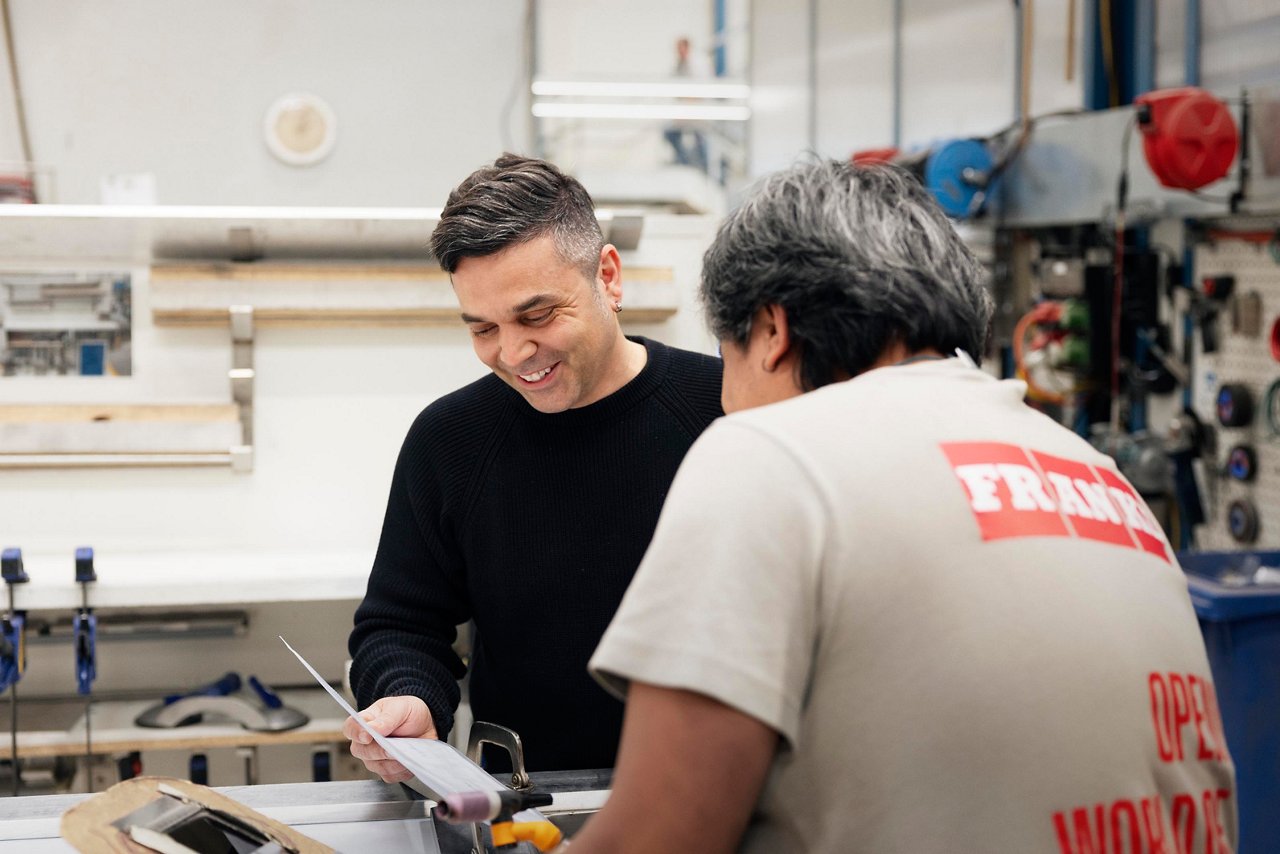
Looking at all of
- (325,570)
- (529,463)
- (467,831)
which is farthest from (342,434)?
(467,831)

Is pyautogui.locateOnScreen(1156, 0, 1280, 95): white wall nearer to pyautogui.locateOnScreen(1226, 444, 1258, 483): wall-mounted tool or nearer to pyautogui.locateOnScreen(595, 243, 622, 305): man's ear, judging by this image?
pyautogui.locateOnScreen(1226, 444, 1258, 483): wall-mounted tool

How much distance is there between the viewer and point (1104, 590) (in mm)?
806

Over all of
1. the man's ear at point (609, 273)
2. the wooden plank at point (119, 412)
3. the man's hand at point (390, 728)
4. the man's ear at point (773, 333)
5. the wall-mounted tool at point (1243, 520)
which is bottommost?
the wall-mounted tool at point (1243, 520)

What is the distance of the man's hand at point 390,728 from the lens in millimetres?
1283

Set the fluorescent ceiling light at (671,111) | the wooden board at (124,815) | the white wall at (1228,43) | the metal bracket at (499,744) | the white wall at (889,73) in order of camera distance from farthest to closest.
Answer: the white wall at (889,73)
the fluorescent ceiling light at (671,111)
the white wall at (1228,43)
the metal bracket at (499,744)
the wooden board at (124,815)

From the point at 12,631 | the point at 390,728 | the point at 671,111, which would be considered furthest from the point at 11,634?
the point at 671,111

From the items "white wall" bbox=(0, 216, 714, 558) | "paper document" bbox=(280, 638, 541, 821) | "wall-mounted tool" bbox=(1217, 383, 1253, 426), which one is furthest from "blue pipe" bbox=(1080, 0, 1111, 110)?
"paper document" bbox=(280, 638, 541, 821)

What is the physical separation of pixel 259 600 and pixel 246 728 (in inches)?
10.5

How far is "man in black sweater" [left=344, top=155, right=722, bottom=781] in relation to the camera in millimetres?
1494

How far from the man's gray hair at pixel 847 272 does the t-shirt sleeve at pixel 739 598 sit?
161 millimetres

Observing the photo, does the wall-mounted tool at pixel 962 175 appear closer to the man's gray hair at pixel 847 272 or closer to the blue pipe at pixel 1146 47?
the blue pipe at pixel 1146 47

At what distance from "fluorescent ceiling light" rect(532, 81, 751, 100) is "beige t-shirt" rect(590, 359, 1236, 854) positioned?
3.98 meters

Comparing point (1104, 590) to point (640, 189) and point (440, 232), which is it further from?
point (640, 189)

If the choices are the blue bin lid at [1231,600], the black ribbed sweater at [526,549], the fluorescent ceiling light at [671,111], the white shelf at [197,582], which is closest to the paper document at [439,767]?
the black ribbed sweater at [526,549]
